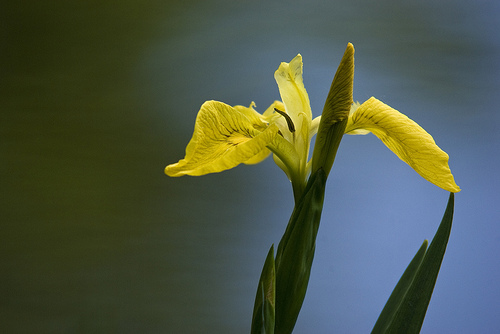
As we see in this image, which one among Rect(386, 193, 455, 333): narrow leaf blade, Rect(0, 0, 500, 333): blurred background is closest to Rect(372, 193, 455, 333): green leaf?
Rect(386, 193, 455, 333): narrow leaf blade

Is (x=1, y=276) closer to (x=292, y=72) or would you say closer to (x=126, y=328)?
(x=126, y=328)

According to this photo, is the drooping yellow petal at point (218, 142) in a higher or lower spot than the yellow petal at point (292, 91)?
lower

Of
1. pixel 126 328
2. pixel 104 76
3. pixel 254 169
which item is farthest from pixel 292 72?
pixel 126 328

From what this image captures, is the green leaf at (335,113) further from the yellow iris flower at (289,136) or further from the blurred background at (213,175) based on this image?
the blurred background at (213,175)

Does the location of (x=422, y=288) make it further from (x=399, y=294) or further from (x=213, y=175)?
(x=213, y=175)

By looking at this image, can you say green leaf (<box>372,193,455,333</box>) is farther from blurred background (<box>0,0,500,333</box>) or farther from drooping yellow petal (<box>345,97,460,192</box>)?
blurred background (<box>0,0,500,333</box>)

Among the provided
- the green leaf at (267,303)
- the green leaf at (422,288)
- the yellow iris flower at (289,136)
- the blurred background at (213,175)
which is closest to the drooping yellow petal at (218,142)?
the yellow iris flower at (289,136)

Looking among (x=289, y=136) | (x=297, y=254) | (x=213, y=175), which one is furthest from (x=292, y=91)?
(x=213, y=175)
